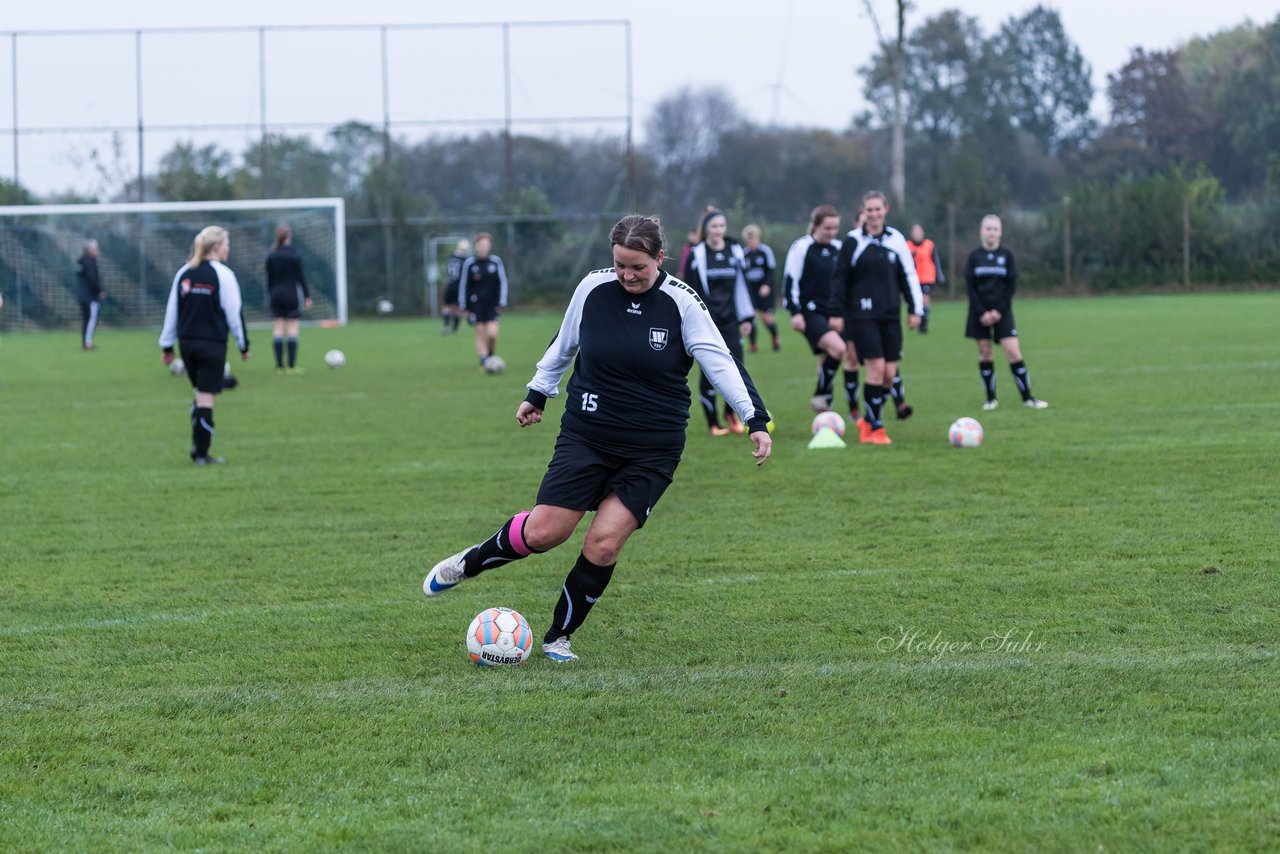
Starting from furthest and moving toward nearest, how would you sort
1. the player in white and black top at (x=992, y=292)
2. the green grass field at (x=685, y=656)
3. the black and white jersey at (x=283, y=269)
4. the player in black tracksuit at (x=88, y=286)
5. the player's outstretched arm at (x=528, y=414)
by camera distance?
the player in black tracksuit at (x=88, y=286)
the black and white jersey at (x=283, y=269)
the player in white and black top at (x=992, y=292)
the player's outstretched arm at (x=528, y=414)
the green grass field at (x=685, y=656)

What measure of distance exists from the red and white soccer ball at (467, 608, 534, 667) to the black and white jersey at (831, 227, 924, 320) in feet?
21.6

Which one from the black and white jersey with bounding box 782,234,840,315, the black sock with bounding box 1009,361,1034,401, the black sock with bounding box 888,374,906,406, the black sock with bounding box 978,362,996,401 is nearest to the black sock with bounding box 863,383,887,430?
the black and white jersey with bounding box 782,234,840,315

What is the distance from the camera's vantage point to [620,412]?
5441 mm

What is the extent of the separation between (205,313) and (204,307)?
5 centimetres

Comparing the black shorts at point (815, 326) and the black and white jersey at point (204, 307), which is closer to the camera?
the black and white jersey at point (204, 307)

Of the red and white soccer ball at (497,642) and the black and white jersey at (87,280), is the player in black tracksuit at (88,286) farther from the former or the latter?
the red and white soccer ball at (497,642)

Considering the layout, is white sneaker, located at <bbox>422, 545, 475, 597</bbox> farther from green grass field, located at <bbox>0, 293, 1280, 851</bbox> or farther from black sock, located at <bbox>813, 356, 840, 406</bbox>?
black sock, located at <bbox>813, 356, 840, 406</bbox>

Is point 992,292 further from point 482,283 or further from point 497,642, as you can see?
point 497,642

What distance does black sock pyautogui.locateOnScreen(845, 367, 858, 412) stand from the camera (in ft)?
41.4

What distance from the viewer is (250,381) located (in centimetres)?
1877

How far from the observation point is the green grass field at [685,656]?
3912 millimetres

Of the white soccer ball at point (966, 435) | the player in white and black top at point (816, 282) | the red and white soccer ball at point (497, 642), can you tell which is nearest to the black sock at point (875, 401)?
the white soccer ball at point (966, 435)

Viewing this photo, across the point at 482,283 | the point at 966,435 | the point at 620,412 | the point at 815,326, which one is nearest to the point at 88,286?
the point at 482,283

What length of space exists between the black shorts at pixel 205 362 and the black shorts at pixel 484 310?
8713 mm
